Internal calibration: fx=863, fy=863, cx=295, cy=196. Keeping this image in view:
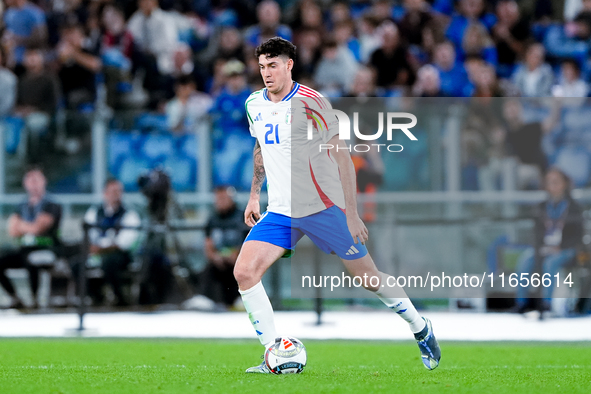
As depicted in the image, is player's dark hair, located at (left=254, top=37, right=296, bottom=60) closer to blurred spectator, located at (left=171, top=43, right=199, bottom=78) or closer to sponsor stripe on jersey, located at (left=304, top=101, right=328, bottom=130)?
sponsor stripe on jersey, located at (left=304, top=101, right=328, bottom=130)

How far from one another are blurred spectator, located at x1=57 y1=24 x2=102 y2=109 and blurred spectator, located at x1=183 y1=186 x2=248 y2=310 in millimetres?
3465

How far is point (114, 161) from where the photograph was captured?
1235cm

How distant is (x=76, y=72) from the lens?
46.3ft

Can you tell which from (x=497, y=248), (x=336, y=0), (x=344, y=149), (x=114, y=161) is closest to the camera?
(x=344, y=149)

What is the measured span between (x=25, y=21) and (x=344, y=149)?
1084cm

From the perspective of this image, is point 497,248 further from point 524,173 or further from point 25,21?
point 25,21

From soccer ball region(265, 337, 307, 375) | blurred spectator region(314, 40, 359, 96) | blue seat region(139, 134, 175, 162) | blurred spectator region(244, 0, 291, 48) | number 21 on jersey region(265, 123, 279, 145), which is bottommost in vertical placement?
soccer ball region(265, 337, 307, 375)

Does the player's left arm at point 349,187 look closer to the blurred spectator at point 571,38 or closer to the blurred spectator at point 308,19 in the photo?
the blurred spectator at point 308,19

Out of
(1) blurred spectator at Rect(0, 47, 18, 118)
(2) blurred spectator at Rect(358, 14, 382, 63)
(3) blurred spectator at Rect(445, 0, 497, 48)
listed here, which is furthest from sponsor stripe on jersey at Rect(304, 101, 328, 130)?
(3) blurred spectator at Rect(445, 0, 497, 48)

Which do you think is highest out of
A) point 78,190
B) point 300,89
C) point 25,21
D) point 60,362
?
point 25,21

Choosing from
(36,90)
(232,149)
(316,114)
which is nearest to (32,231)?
(36,90)

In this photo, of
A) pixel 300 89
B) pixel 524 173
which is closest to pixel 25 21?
pixel 524 173

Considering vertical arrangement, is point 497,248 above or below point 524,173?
below

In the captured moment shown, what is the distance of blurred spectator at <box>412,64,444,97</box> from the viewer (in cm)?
1246
